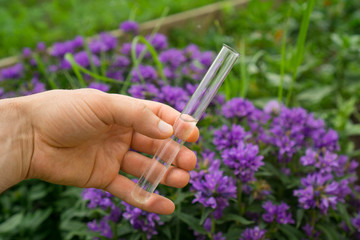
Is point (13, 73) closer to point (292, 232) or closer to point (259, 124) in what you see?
point (259, 124)

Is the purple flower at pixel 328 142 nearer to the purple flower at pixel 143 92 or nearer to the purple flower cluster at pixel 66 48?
the purple flower at pixel 143 92

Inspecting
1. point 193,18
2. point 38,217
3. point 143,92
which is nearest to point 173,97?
point 143,92

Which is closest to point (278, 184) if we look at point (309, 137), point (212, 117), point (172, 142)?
point (309, 137)

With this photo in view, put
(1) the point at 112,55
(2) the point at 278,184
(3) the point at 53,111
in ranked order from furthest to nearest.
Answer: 1. (1) the point at 112,55
2. (2) the point at 278,184
3. (3) the point at 53,111

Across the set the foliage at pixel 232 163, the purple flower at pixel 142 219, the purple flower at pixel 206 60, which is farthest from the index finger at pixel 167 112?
the purple flower at pixel 206 60

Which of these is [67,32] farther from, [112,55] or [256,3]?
[256,3]

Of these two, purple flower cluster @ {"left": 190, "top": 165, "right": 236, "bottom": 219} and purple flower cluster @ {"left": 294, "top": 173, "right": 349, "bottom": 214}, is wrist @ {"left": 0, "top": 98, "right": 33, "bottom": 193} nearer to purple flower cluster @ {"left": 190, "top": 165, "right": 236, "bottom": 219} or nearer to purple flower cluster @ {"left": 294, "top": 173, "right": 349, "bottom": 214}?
purple flower cluster @ {"left": 190, "top": 165, "right": 236, "bottom": 219}
